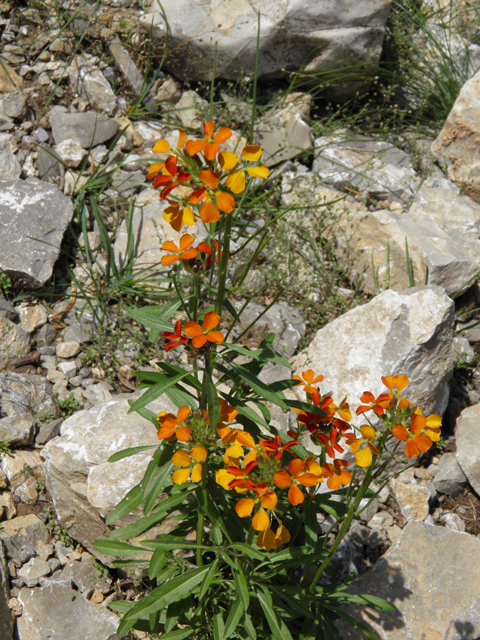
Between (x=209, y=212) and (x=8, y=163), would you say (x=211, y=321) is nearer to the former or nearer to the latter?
(x=209, y=212)

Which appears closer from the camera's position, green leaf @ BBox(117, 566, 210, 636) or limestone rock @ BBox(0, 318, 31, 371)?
green leaf @ BBox(117, 566, 210, 636)

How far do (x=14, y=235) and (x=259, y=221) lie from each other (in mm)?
1725

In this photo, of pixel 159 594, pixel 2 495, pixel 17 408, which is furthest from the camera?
pixel 17 408

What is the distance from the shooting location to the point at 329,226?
163 inches

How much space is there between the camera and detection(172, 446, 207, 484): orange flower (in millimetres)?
1703

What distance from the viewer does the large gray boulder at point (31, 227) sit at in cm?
353

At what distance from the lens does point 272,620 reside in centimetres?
195

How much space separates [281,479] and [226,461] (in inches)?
7.8

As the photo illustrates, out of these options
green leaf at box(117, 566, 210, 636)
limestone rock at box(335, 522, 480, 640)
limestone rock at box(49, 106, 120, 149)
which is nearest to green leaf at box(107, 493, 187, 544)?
green leaf at box(117, 566, 210, 636)

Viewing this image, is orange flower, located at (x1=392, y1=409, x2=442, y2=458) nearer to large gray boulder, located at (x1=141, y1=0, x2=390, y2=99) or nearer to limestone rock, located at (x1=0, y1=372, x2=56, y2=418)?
limestone rock, located at (x1=0, y1=372, x2=56, y2=418)

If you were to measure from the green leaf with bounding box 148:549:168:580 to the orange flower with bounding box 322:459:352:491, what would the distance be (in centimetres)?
75

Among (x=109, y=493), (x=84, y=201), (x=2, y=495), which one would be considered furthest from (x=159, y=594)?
(x=84, y=201)

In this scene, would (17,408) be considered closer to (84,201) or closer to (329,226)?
(84,201)

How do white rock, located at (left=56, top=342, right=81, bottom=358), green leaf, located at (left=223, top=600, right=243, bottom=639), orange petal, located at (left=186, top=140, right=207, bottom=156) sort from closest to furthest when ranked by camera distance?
1. orange petal, located at (left=186, top=140, right=207, bottom=156)
2. green leaf, located at (left=223, top=600, right=243, bottom=639)
3. white rock, located at (left=56, top=342, right=81, bottom=358)
